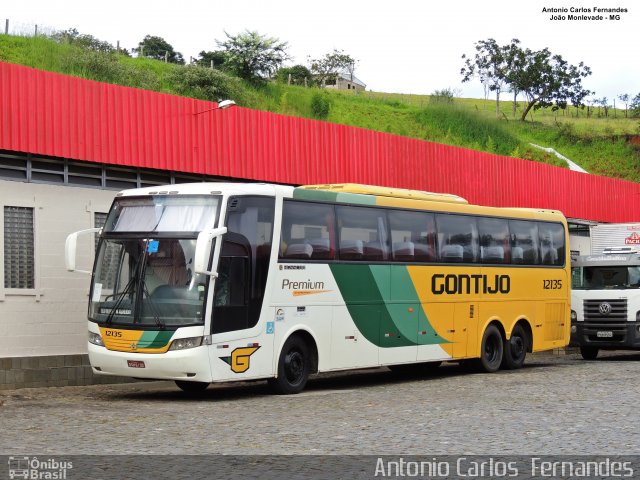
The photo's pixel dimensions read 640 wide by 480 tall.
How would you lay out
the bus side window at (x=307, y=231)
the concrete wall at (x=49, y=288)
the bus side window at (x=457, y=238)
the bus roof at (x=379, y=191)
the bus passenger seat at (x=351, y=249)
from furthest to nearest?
the bus side window at (x=457, y=238) → the bus roof at (x=379, y=191) → the bus passenger seat at (x=351, y=249) → the concrete wall at (x=49, y=288) → the bus side window at (x=307, y=231)

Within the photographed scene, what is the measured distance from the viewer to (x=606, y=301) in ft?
89.1

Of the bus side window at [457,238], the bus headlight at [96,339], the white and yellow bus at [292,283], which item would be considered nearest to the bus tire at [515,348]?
the white and yellow bus at [292,283]

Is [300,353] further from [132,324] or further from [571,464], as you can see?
[571,464]

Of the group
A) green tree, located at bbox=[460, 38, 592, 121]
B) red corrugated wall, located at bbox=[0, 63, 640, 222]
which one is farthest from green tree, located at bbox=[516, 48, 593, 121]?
red corrugated wall, located at bbox=[0, 63, 640, 222]

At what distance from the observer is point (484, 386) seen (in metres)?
18.4

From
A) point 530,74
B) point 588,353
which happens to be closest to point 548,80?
point 530,74

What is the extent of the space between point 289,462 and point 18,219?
33.7 feet

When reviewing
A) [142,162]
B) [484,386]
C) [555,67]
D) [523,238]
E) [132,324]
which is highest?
[555,67]

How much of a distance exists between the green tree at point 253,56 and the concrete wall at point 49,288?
3867 cm

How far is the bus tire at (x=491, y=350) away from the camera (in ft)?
73.8

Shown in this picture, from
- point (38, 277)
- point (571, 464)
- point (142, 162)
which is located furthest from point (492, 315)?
point (571, 464)

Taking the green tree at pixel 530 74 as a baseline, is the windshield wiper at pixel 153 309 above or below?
below

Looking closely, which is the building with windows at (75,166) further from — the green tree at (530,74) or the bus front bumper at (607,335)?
the green tree at (530,74)

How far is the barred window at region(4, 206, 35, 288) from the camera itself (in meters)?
18.4
